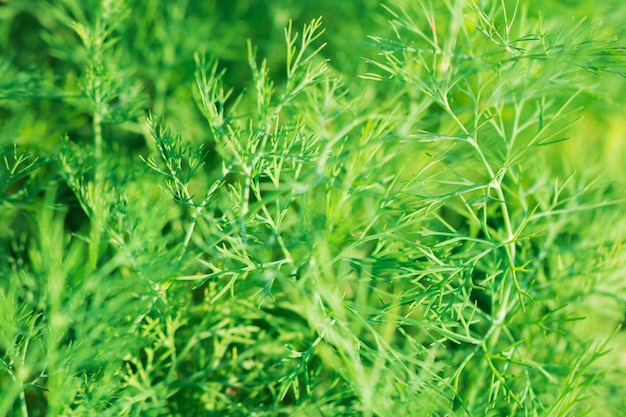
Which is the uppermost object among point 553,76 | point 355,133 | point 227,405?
point 553,76

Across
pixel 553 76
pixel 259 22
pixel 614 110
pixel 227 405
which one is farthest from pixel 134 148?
pixel 614 110

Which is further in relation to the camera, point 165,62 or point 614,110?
point 614,110

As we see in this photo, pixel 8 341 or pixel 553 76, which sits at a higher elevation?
pixel 553 76

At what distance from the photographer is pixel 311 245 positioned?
65 centimetres

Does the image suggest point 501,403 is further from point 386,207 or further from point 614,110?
point 614,110

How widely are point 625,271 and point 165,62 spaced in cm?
80

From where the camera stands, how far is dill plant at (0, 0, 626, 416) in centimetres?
66

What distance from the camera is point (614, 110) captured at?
121 cm

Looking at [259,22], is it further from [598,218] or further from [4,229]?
[598,218]

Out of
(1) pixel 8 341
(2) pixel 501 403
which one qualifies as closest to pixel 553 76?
(2) pixel 501 403

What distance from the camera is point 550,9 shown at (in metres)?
1.10

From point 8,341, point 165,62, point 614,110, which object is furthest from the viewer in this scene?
point 614,110

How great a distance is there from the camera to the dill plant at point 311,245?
66 cm

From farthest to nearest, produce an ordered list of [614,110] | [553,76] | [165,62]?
1. [614,110]
2. [165,62]
3. [553,76]
